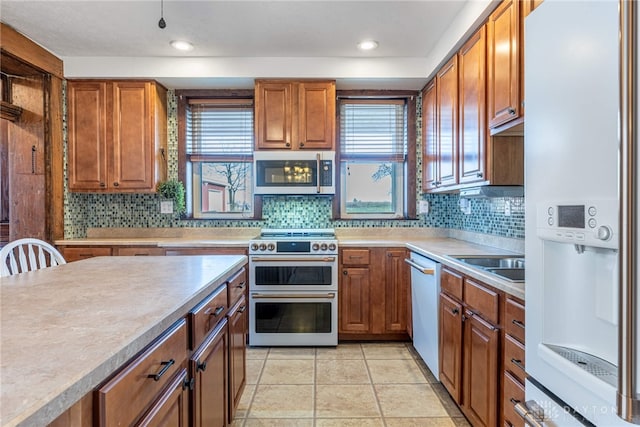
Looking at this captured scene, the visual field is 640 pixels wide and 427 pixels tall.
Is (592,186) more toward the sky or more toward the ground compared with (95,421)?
more toward the sky

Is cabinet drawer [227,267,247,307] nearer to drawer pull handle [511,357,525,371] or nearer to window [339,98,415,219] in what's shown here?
drawer pull handle [511,357,525,371]

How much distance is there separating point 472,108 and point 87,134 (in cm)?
329

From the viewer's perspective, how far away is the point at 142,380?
870mm

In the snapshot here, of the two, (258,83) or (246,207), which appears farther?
(246,207)

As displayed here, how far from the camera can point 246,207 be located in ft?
12.0

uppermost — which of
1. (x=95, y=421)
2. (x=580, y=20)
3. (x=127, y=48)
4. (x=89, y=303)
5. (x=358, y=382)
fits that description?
(x=127, y=48)

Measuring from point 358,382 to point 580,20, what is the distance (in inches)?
90.3

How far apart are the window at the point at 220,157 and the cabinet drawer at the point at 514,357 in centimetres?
270

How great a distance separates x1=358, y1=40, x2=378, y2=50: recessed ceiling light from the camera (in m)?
2.85

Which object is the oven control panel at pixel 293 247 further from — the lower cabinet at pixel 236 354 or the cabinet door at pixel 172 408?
Result: the cabinet door at pixel 172 408

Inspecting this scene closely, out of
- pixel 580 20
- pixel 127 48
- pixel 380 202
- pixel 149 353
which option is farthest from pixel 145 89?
pixel 580 20

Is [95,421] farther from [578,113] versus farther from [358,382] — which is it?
[358,382]

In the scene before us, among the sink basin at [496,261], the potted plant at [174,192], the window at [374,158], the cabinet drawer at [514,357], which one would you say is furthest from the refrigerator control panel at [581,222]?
the potted plant at [174,192]

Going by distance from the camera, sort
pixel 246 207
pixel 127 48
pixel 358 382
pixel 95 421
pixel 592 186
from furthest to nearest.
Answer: pixel 246 207 < pixel 127 48 < pixel 358 382 < pixel 592 186 < pixel 95 421
